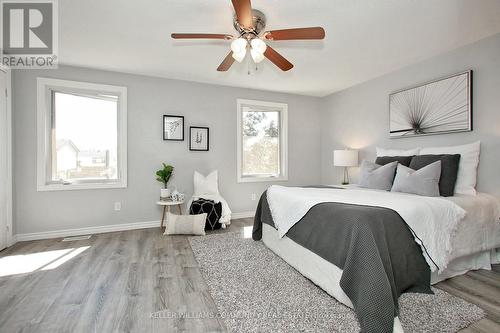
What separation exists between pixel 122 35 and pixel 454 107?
13.3 ft

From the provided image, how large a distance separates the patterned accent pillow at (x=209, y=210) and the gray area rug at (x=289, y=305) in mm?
1192

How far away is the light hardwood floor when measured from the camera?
1545mm

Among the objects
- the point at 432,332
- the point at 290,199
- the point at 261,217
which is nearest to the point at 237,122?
the point at 261,217

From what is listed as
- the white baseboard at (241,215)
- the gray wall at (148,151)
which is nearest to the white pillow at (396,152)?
the gray wall at (148,151)

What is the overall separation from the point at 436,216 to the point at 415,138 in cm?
186

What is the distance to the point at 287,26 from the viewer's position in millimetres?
2365

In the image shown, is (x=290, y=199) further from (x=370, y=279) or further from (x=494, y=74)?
(x=494, y=74)

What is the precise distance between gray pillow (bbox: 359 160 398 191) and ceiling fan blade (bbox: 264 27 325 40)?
1.93m

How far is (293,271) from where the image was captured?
89.5 inches

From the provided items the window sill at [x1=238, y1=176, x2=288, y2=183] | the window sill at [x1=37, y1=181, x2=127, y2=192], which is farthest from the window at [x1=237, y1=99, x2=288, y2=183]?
the window sill at [x1=37, y1=181, x2=127, y2=192]

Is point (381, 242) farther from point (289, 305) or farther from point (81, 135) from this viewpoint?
point (81, 135)

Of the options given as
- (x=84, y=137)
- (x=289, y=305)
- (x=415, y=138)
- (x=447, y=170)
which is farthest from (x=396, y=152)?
(x=84, y=137)

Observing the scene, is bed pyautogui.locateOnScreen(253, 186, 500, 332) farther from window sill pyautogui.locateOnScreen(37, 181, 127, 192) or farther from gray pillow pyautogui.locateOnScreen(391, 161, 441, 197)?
A: window sill pyautogui.locateOnScreen(37, 181, 127, 192)

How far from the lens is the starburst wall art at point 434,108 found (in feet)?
9.14
